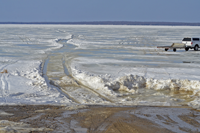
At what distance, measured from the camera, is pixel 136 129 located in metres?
5.94

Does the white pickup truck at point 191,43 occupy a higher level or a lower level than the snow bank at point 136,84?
higher

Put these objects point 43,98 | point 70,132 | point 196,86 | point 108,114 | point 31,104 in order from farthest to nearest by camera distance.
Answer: point 196,86
point 43,98
point 31,104
point 108,114
point 70,132

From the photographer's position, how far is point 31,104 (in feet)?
27.0

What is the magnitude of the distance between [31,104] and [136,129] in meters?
3.73

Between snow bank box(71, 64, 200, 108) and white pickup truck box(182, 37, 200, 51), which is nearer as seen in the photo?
snow bank box(71, 64, 200, 108)

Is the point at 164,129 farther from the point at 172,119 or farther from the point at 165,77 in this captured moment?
the point at 165,77

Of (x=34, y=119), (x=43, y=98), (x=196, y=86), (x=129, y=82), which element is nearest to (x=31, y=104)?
(x=43, y=98)

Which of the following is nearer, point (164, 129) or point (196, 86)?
point (164, 129)

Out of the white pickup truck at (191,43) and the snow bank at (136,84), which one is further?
the white pickup truck at (191,43)

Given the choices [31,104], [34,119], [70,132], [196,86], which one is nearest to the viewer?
[70,132]

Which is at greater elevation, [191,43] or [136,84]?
[191,43]

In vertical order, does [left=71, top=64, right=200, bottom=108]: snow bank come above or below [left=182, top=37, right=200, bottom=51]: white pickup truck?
below

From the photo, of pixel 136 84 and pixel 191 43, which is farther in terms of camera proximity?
pixel 191 43

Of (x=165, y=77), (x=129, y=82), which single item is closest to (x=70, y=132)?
(x=129, y=82)
